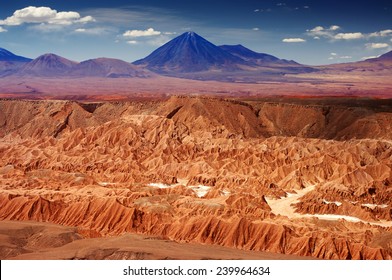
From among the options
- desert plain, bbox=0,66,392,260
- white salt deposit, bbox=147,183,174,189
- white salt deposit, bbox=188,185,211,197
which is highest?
desert plain, bbox=0,66,392,260

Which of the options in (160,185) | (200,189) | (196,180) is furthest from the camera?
(196,180)

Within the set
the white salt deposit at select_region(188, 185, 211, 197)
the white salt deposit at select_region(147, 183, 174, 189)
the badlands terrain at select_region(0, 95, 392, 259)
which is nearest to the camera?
the badlands terrain at select_region(0, 95, 392, 259)

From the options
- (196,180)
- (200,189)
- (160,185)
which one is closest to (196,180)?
(196,180)

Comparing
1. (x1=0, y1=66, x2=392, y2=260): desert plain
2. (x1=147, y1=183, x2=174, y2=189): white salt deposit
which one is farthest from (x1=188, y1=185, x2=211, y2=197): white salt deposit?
(x1=147, y1=183, x2=174, y2=189): white salt deposit

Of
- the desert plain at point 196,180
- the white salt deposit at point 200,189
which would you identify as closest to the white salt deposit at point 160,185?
the desert plain at point 196,180

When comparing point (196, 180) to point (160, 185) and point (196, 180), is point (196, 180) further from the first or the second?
point (160, 185)

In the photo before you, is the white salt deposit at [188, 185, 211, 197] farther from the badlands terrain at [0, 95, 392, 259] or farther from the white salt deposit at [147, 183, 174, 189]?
the white salt deposit at [147, 183, 174, 189]

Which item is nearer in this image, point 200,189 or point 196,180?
point 200,189

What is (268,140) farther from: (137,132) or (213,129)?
(137,132)

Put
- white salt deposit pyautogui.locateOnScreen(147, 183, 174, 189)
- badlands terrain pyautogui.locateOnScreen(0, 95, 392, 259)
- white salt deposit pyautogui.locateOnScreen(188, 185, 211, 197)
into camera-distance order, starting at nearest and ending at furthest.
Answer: badlands terrain pyautogui.locateOnScreen(0, 95, 392, 259) → white salt deposit pyautogui.locateOnScreen(188, 185, 211, 197) → white salt deposit pyautogui.locateOnScreen(147, 183, 174, 189)
